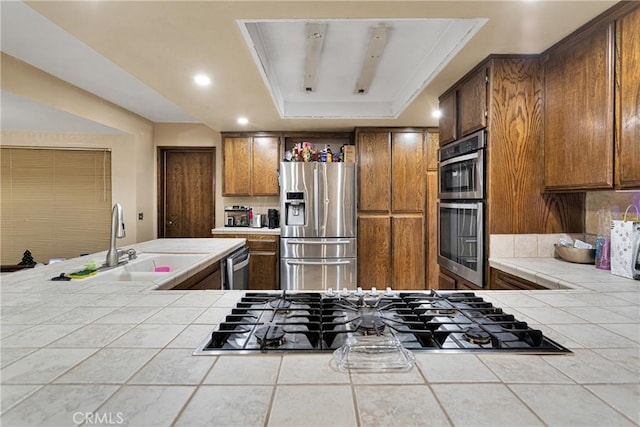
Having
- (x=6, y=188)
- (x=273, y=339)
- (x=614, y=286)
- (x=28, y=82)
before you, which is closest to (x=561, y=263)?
(x=614, y=286)

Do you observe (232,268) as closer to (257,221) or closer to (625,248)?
(257,221)

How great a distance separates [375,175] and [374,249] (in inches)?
36.1

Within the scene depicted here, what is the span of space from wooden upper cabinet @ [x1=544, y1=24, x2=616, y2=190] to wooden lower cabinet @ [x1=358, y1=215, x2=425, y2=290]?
6.55ft

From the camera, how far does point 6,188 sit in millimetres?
4137

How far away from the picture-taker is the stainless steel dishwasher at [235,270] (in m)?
2.54

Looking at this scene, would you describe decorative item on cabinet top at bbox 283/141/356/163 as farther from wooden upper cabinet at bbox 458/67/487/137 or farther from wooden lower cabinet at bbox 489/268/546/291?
wooden lower cabinet at bbox 489/268/546/291

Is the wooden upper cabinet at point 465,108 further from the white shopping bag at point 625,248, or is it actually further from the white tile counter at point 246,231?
the white tile counter at point 246,231

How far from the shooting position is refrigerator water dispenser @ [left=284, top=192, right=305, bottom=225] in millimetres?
3729

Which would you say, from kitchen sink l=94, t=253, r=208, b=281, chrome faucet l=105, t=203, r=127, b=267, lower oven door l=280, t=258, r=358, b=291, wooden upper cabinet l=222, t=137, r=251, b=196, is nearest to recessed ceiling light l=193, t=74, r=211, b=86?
chrome faucet l=105, t=203, r=127, b=267

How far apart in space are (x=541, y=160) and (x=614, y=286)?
0.95 m

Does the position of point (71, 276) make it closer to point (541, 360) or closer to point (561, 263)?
point (541, 360)

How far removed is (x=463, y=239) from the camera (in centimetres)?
228

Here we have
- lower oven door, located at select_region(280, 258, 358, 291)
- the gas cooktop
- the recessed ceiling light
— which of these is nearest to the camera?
the gas cooktop

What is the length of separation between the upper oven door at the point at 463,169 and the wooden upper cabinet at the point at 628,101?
2.15ft
